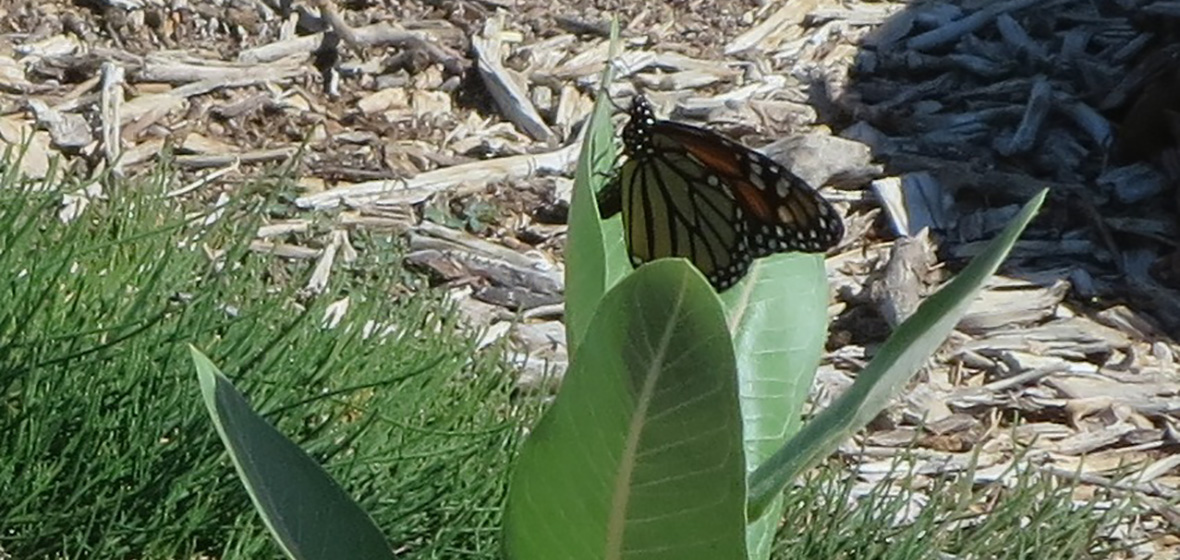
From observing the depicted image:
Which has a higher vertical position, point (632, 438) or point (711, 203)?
point (632, 438)

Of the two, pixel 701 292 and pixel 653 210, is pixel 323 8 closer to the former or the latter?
pixel 653 210

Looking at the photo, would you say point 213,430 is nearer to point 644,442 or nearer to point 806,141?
point 644,442

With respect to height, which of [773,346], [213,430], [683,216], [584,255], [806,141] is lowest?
[806,141]

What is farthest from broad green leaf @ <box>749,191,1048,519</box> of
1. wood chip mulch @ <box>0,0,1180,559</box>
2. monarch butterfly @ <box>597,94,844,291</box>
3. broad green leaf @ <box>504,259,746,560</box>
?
wood chip mulch @ <box>0,0,1180,559</box>

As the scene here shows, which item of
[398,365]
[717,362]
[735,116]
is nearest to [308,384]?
[398,365]

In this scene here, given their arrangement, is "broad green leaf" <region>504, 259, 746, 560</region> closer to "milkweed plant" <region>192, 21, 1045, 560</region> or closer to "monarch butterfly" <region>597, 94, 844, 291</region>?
"milkweed plant" <region>192, 21, 1045, 560</region>

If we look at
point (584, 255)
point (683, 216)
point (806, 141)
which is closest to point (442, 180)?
point (806, 141)

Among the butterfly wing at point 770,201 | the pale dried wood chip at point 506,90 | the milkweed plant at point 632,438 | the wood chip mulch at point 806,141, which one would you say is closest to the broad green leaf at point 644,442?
the milkweed plant at point 632,438
